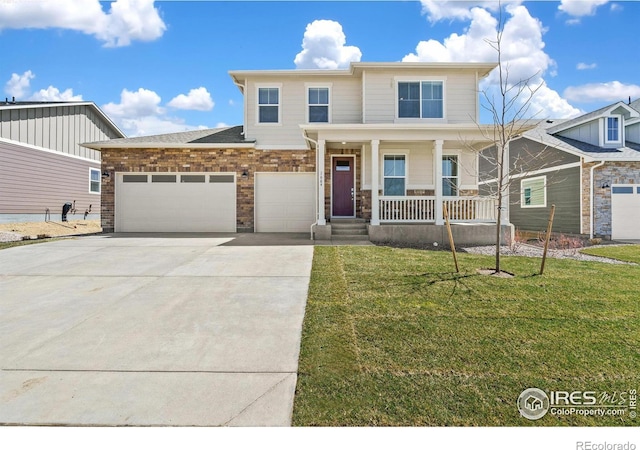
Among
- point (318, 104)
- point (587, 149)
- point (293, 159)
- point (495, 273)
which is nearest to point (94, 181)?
point (293, 159)

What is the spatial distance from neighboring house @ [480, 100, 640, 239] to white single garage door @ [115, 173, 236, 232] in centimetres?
929

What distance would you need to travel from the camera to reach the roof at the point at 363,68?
39.5 ft

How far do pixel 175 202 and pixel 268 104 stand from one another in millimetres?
5044

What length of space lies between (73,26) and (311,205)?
27.5 feet

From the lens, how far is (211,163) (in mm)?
12625

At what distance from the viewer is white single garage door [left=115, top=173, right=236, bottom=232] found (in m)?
12.7

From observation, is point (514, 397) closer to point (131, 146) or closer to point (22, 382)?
point (22, 382)

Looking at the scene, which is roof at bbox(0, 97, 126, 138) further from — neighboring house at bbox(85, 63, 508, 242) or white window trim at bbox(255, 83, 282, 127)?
white window trim at bbox(255, 83, 282, 127)

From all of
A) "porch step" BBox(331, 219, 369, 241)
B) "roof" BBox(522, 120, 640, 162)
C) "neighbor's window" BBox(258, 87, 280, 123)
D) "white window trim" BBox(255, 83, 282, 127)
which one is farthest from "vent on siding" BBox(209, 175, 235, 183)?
"roof" BBox(522, 120, 640, 162)

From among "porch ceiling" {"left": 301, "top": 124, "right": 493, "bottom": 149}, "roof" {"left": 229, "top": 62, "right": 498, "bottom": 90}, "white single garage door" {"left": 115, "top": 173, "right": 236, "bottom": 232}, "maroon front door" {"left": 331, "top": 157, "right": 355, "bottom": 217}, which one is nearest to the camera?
"porch ceiling" {"left": 301, "top": 124, "right": 493, "bottom": 149}

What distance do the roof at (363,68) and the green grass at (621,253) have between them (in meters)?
7.07

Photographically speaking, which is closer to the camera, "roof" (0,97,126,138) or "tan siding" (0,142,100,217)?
A: "tan siding" (0,142,100,217)

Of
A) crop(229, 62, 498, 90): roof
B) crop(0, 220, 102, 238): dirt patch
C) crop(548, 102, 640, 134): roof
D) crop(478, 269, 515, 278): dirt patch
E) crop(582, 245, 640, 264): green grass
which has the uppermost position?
crop(229, 62, 498, 90): roof

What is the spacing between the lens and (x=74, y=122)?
1759 centimetres
